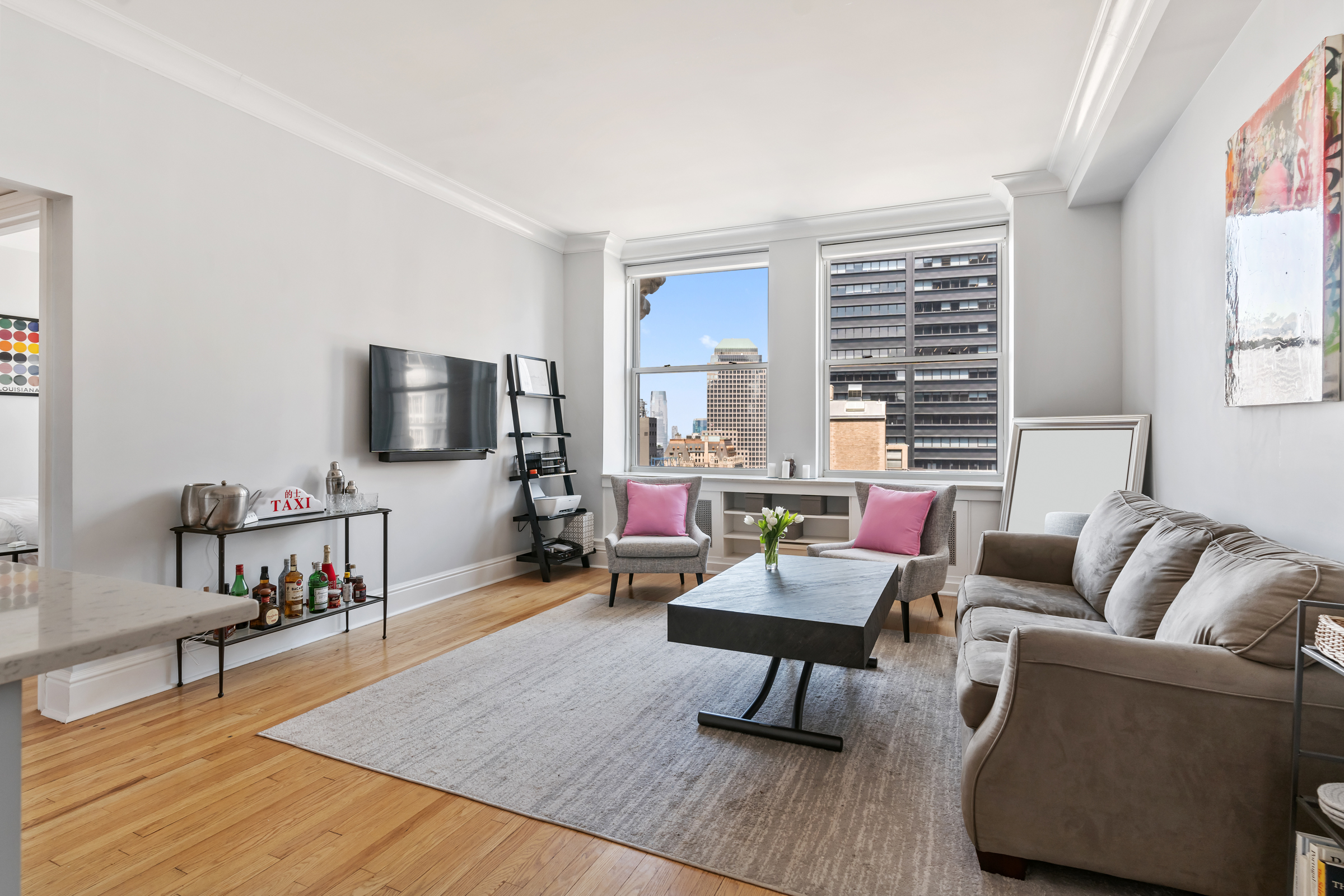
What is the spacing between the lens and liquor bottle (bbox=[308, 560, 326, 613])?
134 inches

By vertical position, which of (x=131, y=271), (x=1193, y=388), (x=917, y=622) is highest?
(x=131, y=271)

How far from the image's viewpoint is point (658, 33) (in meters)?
2.85

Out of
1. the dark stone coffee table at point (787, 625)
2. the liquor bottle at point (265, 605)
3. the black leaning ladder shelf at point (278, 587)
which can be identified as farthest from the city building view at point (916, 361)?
the liquor bottle at point (265, 605)

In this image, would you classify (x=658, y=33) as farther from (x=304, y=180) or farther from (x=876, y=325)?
(x=876, y=325)

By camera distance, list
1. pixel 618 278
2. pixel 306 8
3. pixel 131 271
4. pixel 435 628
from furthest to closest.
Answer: pixel 618 278, pixel 435 628, pixel 131 271, pixel 306 8

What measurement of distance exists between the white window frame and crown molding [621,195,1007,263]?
69mm

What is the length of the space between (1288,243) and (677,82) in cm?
243

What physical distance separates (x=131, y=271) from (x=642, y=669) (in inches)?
110

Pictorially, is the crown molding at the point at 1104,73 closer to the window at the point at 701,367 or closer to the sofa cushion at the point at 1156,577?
the sofa cushion at the point at 1156,577

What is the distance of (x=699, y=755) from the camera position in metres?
2.38

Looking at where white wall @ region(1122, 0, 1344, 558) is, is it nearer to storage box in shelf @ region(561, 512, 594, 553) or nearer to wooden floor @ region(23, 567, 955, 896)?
wooden floor @ region(23, 567, 955, 896)

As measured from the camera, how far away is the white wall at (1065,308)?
14.1 ft

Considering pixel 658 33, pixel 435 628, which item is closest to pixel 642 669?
pixel 435 628

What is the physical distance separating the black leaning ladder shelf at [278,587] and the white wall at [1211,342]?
3753 mm
